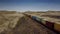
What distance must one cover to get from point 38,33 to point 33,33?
3cm

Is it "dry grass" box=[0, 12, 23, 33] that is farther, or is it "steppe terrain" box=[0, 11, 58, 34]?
"dry grass" box=[0, 12, 23, 33]

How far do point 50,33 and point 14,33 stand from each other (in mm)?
184

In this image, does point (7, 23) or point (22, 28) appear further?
point (7, 23)

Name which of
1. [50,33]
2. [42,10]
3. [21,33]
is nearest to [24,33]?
[21,33]

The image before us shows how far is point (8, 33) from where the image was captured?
758 millimetres

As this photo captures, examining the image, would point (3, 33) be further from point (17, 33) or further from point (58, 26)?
point (58, 26)

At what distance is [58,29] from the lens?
0.60 metres

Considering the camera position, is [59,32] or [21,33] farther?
[21,33]

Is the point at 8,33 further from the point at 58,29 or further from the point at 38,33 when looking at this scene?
the point at 58,29

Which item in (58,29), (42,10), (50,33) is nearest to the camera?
(58,29)

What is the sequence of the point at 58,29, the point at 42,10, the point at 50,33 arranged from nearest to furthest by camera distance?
the point at 58,29
the point at 50,33
the point at 42,10

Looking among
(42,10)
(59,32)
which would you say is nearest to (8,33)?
(59,32)

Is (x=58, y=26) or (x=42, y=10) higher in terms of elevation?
(x=58, y=26)

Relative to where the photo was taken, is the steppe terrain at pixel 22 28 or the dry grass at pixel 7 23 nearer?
the steppe terrain at pixel 22 28
